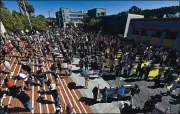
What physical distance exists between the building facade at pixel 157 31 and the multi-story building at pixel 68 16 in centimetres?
8040

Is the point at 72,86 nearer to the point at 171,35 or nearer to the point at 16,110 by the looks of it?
the point at 16,110

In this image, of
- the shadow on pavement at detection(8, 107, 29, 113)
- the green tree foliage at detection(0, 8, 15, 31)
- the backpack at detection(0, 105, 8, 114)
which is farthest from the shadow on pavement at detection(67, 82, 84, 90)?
the green tree foliage at detection(0, 8, 15, 31)

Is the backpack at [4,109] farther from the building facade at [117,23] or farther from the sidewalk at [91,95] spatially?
the building facade at [117,23]

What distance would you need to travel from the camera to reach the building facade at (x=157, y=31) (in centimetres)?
3266

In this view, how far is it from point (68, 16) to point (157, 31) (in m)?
100

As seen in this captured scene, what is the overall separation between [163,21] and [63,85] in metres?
28.4

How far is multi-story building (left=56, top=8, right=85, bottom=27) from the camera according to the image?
403 ft

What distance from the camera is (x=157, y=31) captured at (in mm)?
37500

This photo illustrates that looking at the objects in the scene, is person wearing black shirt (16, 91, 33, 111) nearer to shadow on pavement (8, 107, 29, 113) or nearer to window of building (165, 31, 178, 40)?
shadow on pavement (8, 107, 29, 113)

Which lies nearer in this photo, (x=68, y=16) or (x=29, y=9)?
(x=29, y=9)

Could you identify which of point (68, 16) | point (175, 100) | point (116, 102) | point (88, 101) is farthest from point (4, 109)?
point (68, 16)

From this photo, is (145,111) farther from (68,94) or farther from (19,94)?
(19,94)

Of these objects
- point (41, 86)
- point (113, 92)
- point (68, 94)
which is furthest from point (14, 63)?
point (113, 92)

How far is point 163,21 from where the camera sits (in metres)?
35.8
